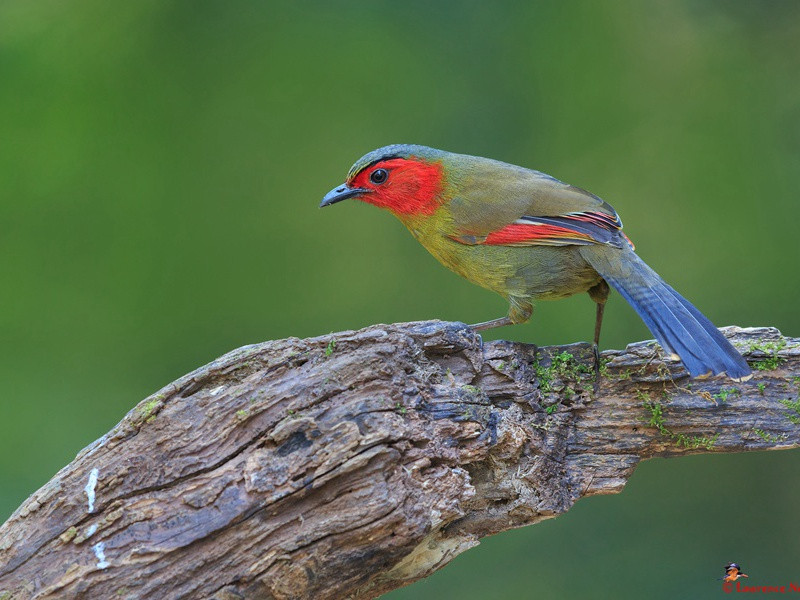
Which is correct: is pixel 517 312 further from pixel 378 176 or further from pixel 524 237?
pixel 378 176

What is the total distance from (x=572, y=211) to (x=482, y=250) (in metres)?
0.44

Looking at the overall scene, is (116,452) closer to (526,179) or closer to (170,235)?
(526,179)

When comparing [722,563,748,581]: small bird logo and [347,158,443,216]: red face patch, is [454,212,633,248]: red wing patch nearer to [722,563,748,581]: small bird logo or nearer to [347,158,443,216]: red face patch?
[347,158,443,216]: red face patch

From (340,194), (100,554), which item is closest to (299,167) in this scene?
(340,194)

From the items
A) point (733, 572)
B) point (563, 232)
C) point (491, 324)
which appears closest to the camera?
point (563, 232)

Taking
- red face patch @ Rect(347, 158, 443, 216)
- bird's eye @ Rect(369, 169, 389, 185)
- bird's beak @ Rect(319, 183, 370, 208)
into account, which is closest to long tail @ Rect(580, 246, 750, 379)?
red face patch @ Rect(347, 158, 443, 216)

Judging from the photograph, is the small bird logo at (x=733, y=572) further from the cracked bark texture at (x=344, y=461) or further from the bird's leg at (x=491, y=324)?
the bird's leg at (x=491, y=324)

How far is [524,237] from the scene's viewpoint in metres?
4.04

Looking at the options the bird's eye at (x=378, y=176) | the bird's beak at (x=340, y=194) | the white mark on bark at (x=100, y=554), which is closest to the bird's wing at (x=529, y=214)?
the bird's eye at (x=378, y=176)

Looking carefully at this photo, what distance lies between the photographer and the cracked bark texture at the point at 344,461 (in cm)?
305

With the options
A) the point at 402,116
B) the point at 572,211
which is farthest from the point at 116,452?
the point at 402,116

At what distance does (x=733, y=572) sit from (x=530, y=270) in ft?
7.43

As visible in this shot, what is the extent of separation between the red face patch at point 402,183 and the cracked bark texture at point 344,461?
1037 mm

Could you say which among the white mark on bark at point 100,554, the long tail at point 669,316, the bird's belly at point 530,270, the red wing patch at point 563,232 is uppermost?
the red wing patch at point 563,232
